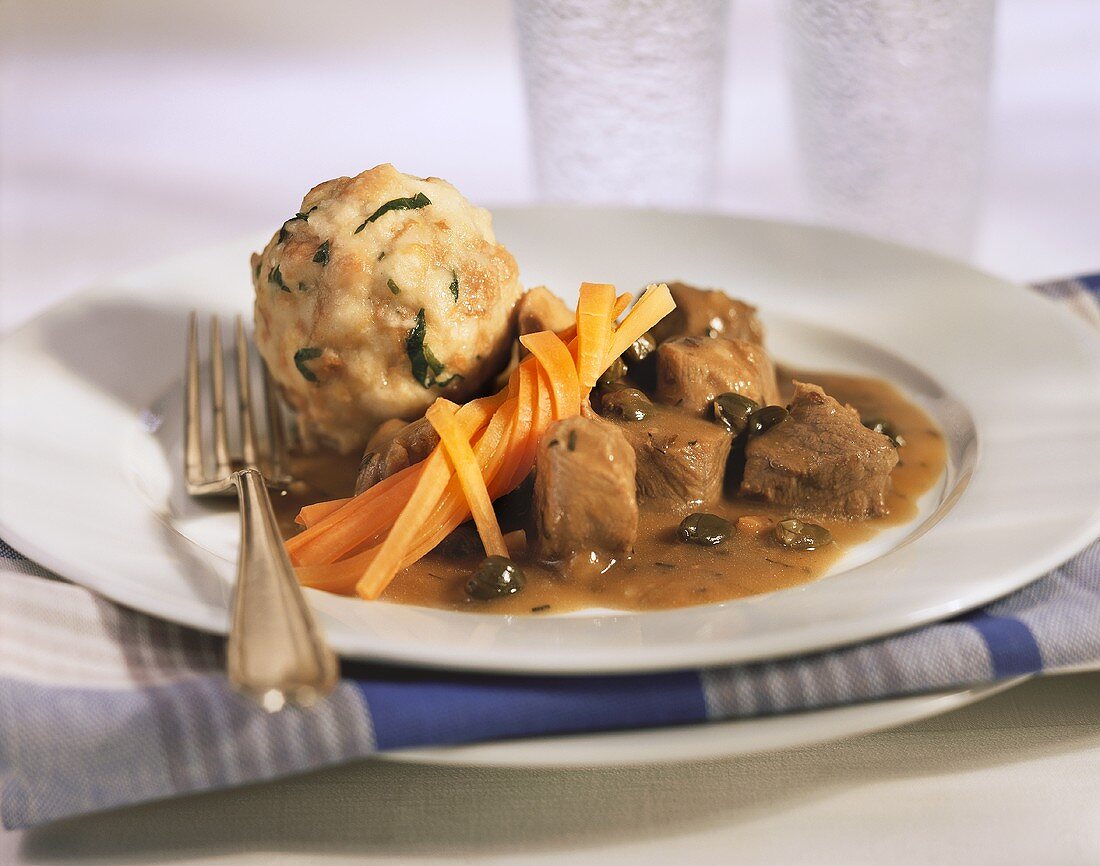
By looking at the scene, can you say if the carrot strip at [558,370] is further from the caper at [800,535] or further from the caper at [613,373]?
the caper at [800,535]

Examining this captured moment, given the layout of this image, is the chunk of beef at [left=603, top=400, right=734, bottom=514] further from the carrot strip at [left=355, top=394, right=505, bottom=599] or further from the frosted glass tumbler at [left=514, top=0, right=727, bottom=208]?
the frosted glass tumbler at [left=514, top=0, right=727, bottom=208]

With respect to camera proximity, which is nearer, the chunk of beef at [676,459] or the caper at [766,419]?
the chunk of beef at [676,459]

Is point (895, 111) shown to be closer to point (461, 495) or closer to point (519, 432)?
point (519, 432)

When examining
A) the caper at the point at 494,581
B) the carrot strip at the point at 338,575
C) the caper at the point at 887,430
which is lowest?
the caper at the point at 887,430

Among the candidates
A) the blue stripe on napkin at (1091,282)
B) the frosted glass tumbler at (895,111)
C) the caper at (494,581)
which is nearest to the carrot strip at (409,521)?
the caper at (494,581)

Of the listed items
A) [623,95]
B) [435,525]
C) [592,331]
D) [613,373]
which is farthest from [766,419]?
[623,95]

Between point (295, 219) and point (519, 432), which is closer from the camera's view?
point (519, 432)
